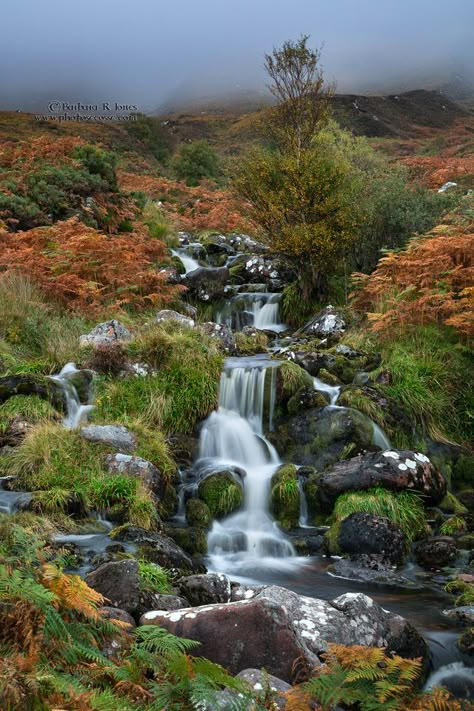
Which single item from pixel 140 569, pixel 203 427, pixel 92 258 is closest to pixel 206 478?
pixel 203 427

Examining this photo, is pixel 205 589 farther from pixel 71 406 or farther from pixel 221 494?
pixel 71 406

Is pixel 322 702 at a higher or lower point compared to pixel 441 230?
lower

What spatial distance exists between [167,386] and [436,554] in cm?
465

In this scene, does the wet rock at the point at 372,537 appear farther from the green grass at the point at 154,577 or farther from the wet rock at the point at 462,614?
the green grass at the point at 154,577

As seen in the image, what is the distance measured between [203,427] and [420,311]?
4495 millimetres

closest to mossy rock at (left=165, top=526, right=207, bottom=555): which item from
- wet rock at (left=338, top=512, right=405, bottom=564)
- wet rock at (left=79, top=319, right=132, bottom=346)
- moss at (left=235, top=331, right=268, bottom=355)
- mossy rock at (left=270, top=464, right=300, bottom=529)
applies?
mossy rock at (left=270, top=464, right=300, bottom=529)

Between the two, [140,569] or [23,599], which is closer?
[23,599]

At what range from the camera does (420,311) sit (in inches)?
422

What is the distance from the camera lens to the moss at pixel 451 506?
8.01 m

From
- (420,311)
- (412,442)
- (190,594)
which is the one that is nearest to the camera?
(190,594)

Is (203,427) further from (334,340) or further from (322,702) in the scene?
(322,702)

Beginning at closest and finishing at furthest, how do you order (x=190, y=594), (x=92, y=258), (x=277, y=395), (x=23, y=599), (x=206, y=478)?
(x=23, y=599) → (x=190, y=594) → (x=206, y=478) → (x=277, y=395) → (x=92, y=258)

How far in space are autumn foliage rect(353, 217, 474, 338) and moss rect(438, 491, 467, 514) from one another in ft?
9.63

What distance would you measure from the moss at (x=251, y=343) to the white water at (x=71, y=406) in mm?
3596
